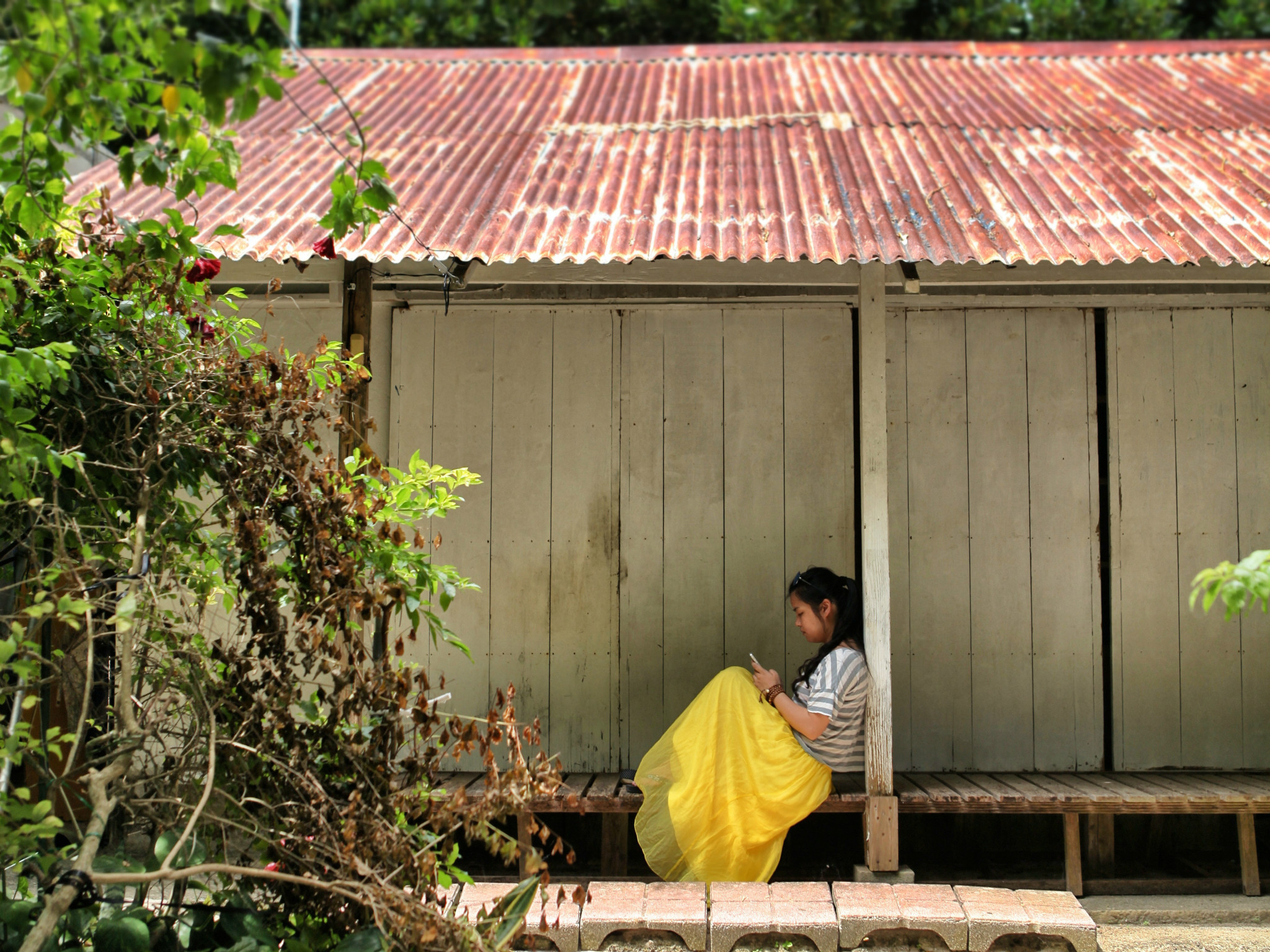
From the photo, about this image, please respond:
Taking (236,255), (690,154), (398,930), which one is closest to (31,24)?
(398,930)

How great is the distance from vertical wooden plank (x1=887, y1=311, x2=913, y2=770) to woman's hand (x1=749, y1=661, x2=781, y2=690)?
1.25 metres

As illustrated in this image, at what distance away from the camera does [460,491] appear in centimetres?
554

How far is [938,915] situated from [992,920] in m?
0.18

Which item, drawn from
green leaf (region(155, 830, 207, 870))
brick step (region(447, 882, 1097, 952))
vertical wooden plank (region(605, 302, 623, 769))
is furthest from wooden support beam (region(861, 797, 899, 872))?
green leaf (region(155, 830, 207, 870))

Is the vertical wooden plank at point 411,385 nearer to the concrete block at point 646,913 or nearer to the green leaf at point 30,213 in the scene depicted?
the concrete block at point 646,913

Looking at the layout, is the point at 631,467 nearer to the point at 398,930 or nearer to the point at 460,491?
the point at 460,491

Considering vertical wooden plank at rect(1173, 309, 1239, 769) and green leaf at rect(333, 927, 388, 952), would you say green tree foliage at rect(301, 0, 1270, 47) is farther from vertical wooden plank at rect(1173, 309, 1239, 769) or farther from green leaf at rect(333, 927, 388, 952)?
green leaf at rect(333, 927, 388, 952)

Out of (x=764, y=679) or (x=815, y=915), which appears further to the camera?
(x=764, y=679)

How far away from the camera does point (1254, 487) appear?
5430 millimetres

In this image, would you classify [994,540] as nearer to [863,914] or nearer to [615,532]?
[615,532]

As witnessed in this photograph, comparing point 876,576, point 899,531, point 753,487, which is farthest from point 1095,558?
point 753,487

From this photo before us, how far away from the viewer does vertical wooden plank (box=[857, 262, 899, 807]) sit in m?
4.30

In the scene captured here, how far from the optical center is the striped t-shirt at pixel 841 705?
170 inches

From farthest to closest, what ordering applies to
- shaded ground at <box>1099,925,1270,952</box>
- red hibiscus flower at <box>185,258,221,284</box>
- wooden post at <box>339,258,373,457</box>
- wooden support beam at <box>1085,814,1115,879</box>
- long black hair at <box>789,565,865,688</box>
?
wooden support beam at <box>1085,814,1115,879</box> < wooden post at <box>339,258,373,457</box> < long black hair at <box>789,565,865,688</box> < shaded ground at <box>1099,925,1270,952</box> < red hibiscus flower at <box>185,258,221,284</box>
